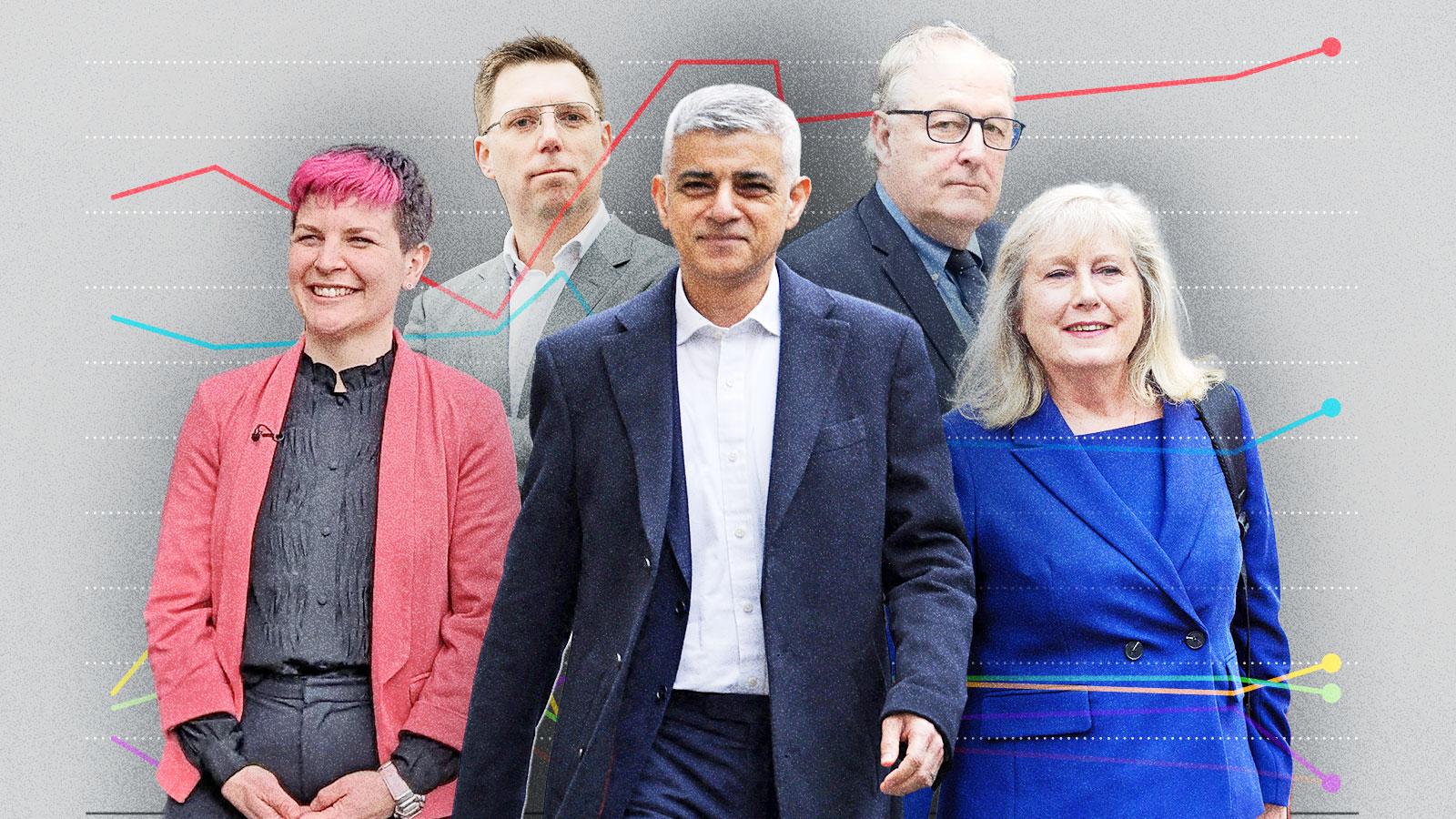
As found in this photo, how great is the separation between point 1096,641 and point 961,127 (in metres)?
1.69

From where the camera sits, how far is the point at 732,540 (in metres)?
3.64

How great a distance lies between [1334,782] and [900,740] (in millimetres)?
2620

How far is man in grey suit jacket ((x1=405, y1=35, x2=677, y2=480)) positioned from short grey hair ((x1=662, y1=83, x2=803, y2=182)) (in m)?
1.17

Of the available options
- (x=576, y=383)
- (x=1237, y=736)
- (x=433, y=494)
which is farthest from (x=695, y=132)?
(x=1237, y=736)

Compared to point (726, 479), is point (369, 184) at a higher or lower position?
higher

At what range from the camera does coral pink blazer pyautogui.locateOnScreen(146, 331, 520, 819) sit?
4.31 metres

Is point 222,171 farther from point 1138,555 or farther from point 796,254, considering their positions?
point 1138,555

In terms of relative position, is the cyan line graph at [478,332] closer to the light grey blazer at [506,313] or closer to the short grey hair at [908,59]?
the light grey blazer at [506,313]

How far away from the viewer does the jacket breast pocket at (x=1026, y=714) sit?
12.9 feet

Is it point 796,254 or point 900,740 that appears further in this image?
point 796,254

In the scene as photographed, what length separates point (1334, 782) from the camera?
5.33 metres

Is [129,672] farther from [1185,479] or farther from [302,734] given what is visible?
[1185,479]

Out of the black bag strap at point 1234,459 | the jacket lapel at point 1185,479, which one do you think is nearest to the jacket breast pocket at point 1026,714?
the jacket lapel at point 1185,479

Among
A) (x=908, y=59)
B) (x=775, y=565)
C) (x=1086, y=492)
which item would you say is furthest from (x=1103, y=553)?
(x=908, y=59)
